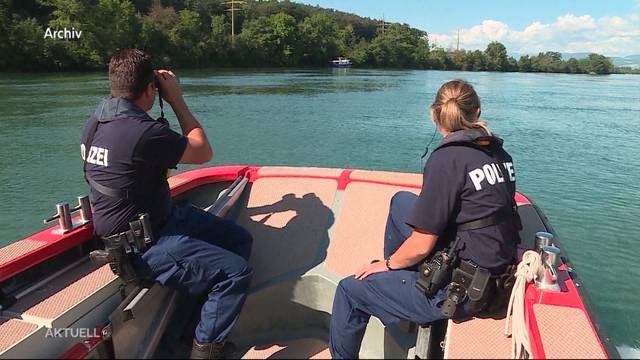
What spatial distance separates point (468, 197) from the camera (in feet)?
5.73

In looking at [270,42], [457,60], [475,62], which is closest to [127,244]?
[270,42]

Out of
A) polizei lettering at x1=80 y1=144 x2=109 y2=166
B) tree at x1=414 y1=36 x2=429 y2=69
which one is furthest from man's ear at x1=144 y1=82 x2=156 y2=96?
tree at x1=414 y1=36 x2=429 y2=69

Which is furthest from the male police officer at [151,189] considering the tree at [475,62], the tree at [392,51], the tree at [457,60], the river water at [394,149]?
the tree at [475,62]

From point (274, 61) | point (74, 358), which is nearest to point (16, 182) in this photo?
point (74, 358)

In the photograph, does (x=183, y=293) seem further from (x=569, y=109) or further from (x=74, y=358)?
(x=569, y=109)

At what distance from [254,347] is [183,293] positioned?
22.5 inches

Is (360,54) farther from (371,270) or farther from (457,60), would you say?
(371,270)

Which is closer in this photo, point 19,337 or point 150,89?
point 19,337

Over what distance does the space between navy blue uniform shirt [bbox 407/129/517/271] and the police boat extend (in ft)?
0.53

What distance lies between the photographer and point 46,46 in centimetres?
3406

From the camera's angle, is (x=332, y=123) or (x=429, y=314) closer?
(x=429, y=314)

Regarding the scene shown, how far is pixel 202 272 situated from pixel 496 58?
93500 millimetres

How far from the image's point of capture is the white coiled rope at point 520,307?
1570 mm

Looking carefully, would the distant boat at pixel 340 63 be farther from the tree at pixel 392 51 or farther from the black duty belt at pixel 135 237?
the black duty belt at pixel 135 237
